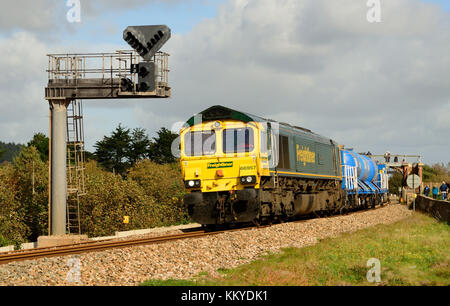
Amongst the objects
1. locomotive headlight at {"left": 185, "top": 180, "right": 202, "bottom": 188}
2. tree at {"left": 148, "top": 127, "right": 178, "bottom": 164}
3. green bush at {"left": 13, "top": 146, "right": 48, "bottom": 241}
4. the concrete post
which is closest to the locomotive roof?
locomotive headlight at {"left": 185, "top": 180, "right": 202, "bottom": 188}

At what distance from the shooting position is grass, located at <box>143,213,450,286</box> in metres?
12.1

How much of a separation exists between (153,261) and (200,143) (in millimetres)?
8510

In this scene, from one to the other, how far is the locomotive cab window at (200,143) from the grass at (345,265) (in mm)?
5334

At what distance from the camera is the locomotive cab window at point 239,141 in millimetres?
20781

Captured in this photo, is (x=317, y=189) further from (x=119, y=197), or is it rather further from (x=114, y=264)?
(x=114, y=264)

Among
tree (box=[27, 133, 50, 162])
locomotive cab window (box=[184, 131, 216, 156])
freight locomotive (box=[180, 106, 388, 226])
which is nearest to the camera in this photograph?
freight locomotive (box=[180, 106, 388, 226])

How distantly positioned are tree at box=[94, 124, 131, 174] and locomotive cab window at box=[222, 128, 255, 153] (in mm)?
61656

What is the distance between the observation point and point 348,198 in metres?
36.5

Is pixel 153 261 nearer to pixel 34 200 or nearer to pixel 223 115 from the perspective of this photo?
pixel 223 115

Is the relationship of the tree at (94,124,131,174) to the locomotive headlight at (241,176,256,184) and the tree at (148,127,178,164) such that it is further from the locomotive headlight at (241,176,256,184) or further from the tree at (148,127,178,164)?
the locomotive headlight at (241,176,256,184)

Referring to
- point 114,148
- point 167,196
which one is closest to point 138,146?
point 114,148

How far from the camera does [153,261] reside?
13.4 metres
